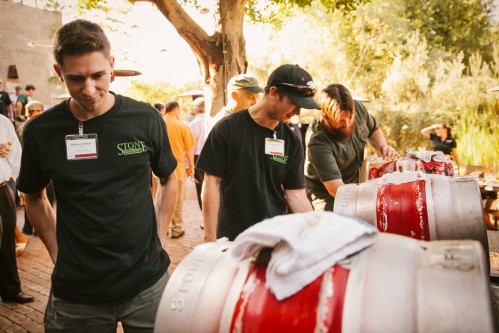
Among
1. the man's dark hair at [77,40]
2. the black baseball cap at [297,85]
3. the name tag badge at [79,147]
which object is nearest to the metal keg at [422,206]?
the black baseball cap at [297,85]

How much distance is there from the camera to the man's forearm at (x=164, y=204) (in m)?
2.04

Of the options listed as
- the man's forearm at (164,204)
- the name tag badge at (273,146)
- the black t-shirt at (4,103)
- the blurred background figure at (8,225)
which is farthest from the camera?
the black t-shirt at (4,103)

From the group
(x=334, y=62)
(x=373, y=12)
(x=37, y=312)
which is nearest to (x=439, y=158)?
(x=37, y=312)

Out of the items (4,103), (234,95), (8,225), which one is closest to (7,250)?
(8,225)

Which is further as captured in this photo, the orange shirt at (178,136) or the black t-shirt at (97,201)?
the orange shirt at (178,136)

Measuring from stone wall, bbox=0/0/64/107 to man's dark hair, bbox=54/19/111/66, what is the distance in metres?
21.5

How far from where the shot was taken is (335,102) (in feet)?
8.97

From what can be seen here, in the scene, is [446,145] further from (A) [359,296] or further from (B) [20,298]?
(A) [359,296]

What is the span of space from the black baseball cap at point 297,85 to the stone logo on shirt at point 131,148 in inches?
35.0

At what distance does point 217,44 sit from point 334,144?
13.3 feet

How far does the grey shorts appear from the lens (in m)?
1.68

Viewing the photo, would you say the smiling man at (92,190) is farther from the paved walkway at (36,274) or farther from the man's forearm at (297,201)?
the paved walkway at (36,274)

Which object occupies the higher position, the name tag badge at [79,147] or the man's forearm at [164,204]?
the name tag badge at [79,147]

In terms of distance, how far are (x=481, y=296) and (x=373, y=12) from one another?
26144 millimetres
